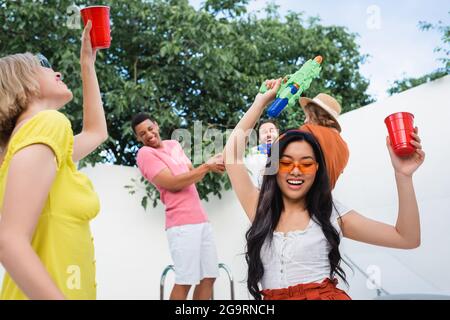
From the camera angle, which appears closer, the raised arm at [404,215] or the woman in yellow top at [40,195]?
the woman in yellow top at [40,195]

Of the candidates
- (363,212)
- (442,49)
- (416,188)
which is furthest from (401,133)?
(442,49)

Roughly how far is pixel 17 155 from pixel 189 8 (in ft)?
15.5

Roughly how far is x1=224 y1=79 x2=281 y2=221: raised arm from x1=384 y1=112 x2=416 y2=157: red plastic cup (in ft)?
1.02

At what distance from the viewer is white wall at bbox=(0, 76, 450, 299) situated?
367 cm

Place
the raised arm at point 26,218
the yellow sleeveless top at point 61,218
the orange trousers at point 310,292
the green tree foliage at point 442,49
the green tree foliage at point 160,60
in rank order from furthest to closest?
the green tree foliage at point 160,60 < the green tree foliage at point 442,49 < the orange trousers at point 310,292 < the yellow sleeveless top at point 61,218 < the raised arm at point 26,218

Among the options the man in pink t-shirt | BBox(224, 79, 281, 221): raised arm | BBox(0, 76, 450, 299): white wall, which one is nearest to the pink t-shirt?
the man in pink t-shirt

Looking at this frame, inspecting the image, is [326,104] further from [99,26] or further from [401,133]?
[99,26]

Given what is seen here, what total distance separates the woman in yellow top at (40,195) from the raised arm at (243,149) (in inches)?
19.0

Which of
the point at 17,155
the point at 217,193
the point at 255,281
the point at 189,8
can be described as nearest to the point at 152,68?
the point at 189,8

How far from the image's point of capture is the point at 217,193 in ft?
16.3

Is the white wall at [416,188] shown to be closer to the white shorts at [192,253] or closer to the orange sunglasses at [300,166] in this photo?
the white shorts at [192,253]

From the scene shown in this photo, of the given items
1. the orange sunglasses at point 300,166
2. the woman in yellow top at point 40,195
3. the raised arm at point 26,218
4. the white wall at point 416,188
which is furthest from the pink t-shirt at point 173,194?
the raised arm at point 26,218

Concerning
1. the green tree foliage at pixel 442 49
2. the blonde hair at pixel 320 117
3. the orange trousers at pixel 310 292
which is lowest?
the orange trousers at pixel 310 292

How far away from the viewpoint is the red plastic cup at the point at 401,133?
1327mm
